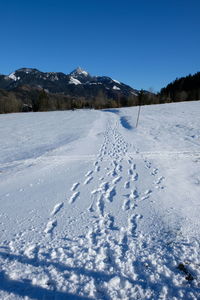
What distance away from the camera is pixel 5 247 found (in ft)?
12.8

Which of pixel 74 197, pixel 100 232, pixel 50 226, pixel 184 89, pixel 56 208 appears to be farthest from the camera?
pixel 184 89

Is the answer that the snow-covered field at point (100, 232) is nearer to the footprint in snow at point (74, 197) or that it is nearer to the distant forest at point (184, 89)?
the footprint in snow at point (74, 197)

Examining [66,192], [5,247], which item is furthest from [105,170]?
[5,247]

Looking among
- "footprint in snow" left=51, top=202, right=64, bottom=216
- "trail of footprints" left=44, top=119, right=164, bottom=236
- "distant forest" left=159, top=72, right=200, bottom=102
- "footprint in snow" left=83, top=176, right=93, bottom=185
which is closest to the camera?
"trail of footprints" left=44, top=119, right=164, bottom=236

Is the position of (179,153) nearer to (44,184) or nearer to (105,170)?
(105,170)

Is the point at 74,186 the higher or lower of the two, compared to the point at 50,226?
higher

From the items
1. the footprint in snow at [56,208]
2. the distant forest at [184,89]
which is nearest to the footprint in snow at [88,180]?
the footprint in snow at [56,208]

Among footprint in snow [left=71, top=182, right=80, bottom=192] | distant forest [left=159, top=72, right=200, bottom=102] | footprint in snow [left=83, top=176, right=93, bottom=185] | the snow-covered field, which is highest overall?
distant forest [left=159, top=72, right=200, bottom=102]

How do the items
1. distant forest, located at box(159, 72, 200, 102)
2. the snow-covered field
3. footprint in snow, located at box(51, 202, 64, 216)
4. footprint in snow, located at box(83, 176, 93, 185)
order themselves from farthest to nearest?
distant forest, located at box(159, 72, 200, 102), footprint in snow, located at box(83, 176, 93, 185), footprint in snow, located at box(51, 202, 64, 216), the snow-covered field

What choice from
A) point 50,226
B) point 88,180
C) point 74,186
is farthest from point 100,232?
point 88,180

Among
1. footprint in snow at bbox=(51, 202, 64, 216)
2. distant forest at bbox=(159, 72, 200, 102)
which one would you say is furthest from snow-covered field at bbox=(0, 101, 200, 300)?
distant forest at bbox=(159, 72, 200, 102)

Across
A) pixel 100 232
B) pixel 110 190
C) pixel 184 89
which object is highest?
pixel 184 89

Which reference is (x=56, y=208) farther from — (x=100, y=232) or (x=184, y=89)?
(x=184, y=89)

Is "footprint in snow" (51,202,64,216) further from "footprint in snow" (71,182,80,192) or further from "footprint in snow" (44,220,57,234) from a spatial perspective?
"footprint in snow" (71,182,80,192)
